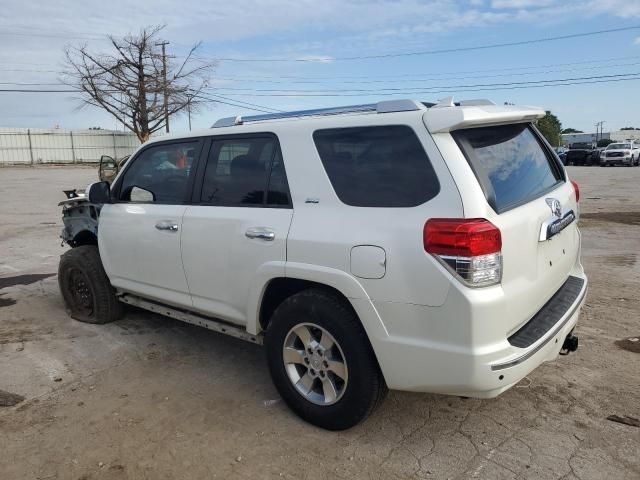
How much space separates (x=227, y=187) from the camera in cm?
373

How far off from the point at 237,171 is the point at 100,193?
5.25 feet

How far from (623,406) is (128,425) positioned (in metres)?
3.10

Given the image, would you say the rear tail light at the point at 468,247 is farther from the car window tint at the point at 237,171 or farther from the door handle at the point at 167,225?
the door handle at the point at 167,225

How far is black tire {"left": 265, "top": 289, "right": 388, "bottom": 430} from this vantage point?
2977 millimetres

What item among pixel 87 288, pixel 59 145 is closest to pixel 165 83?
pixel 59 145

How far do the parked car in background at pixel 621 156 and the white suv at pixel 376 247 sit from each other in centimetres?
3765

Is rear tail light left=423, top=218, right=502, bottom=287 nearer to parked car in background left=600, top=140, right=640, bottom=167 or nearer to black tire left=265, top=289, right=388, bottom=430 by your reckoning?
black tire left=265, top=289, right=388, bottom=430

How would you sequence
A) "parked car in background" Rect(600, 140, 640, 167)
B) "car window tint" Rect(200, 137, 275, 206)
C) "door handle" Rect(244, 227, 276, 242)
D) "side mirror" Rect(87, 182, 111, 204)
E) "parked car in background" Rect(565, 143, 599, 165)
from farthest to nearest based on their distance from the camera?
"parked car in background" Rect(565, 143, 599, 165)
"parked car in background" Rect(600, 140, 640, 167)
"side mirror" Rect(87, 182, 111, 204)
"car window tint" Rect(200, 137, 275, 206)
"door handle" Rect(244, 227, 276, 242)

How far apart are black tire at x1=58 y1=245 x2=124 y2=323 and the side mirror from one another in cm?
71

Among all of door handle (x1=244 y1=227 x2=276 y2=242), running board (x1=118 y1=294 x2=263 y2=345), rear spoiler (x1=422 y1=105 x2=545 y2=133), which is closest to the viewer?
rear spoiler (x1=422 y1=105 x2=545 y2=133)

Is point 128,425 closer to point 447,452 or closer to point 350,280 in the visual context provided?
point 350,280

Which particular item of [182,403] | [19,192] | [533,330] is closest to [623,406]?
[533,330]

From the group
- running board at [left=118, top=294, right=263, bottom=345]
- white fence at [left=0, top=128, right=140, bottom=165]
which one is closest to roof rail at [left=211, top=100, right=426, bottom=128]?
running board at [left=118, top=294, right=263, bottom=345]

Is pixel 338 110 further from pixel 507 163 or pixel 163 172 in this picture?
pixel 163 172
